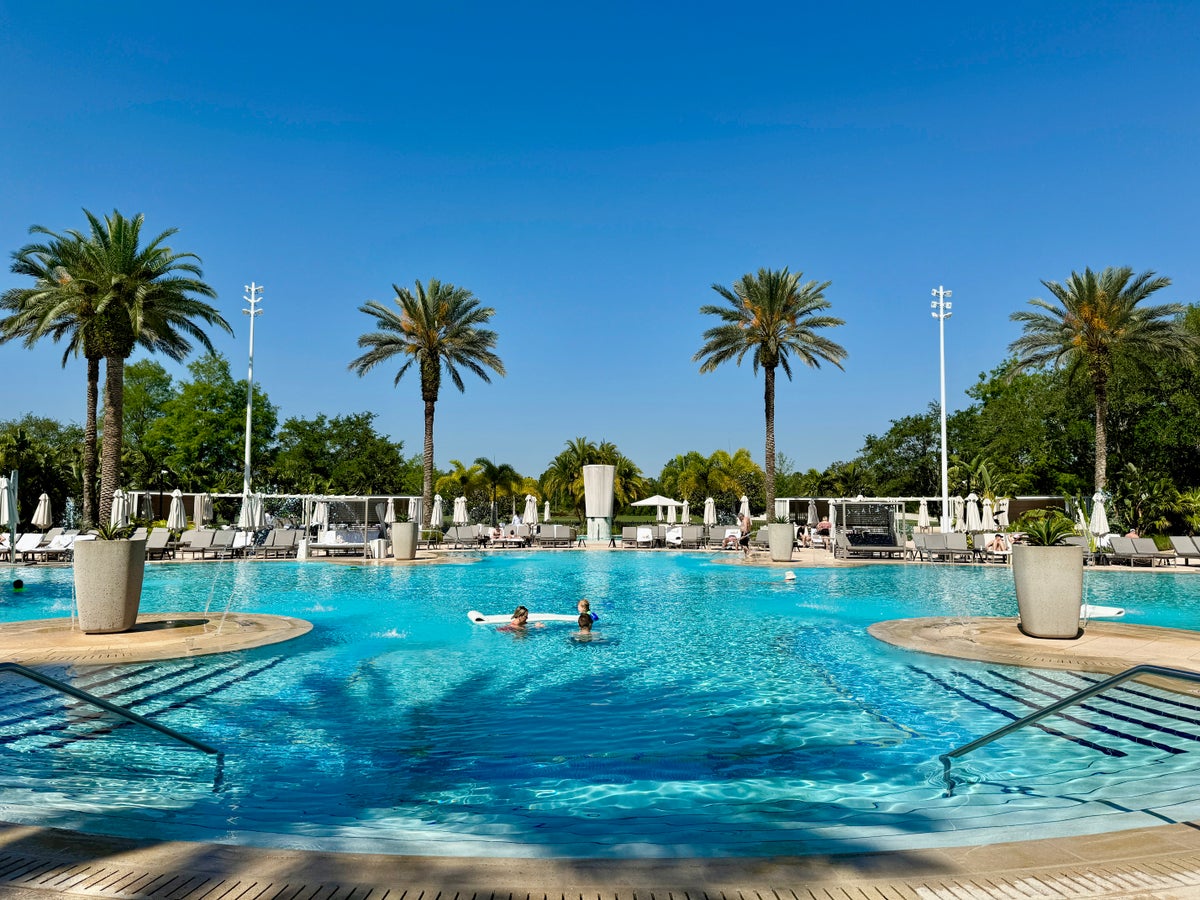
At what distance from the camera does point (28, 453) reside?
34.7m

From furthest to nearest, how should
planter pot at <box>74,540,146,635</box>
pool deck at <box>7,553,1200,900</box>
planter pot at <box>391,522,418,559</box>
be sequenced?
planter pot at <box>391,522,418,559</box>
planter pot at <box>74,540,146,635</box>
pool deck at <box>7,553,1200,900</box>

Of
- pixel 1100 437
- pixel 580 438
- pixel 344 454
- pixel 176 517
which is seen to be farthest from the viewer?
pixel 344 454

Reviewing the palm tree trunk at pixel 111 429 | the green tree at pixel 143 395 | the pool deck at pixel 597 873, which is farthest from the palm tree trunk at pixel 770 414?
the green tree at pixel 143 395

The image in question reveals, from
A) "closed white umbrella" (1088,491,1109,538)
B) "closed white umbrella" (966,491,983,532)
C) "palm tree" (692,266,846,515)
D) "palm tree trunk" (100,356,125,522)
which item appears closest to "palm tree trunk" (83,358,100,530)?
"palm tree trunk" (100,356,125,522)

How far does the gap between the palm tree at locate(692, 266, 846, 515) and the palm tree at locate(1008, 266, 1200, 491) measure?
26.3ft

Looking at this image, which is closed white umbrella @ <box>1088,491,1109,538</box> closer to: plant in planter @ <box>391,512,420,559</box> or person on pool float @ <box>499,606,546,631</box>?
person on pool float @ <box>499,606,546,631</box>

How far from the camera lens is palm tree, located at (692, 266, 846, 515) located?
3222cm

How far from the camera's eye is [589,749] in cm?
658

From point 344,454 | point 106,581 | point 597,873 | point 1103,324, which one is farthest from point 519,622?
point 344,454

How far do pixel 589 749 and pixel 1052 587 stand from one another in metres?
6.52

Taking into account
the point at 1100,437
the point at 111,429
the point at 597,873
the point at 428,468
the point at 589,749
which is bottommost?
the point at 589,749

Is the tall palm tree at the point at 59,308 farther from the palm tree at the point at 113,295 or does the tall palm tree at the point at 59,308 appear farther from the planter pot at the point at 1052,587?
the planter pot at the point at 1052,587

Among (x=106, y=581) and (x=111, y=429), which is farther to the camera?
(x=111, y=429)

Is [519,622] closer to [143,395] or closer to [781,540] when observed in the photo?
[781,540]
